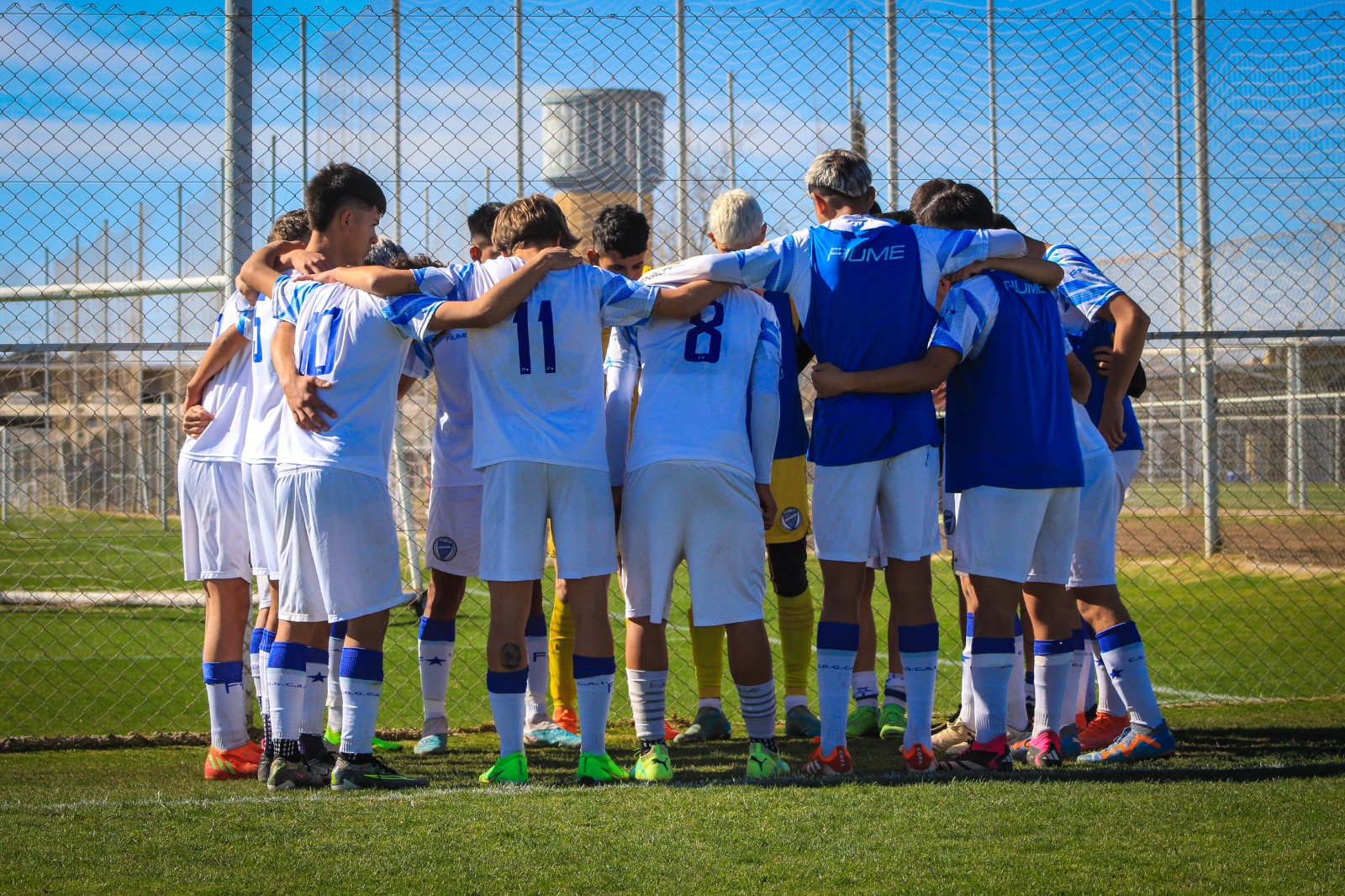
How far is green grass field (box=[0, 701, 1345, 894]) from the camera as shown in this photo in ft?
8.63

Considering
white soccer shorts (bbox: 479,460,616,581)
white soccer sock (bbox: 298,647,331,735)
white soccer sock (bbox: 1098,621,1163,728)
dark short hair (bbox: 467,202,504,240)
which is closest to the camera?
white soccer shorts (bbox: 479,460,616,581)

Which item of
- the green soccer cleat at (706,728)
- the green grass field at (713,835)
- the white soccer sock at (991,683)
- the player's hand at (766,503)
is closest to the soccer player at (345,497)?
the green grass field at (713,835)

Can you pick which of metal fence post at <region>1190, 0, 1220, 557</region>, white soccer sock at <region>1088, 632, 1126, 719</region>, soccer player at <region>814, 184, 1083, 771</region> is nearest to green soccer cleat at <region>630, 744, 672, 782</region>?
soccer player at <region>814, 184, 1083, 771</region>

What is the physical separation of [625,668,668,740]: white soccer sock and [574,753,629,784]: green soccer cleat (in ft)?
0.54

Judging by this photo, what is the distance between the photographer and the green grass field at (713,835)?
2.63m

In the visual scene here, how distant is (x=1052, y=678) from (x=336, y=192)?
3161mm

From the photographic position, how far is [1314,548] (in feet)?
46.4

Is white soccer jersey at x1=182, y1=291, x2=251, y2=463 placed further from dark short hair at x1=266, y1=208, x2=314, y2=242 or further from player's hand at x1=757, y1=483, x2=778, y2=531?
player's hand at x1=757, y1=483, x2=778, y2=531

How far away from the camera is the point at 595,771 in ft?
12.4

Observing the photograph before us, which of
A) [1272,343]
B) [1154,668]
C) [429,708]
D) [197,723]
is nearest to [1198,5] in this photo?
[1272,343]

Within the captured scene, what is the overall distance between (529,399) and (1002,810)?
6.44 ft

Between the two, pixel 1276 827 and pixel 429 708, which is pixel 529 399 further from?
pixel 1276 827

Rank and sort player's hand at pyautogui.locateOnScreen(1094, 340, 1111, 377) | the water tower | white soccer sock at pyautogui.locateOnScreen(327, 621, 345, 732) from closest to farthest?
player's hand at pyautogui.locateOnScreen(1094, 340, 1111, 377)
white soccer sock at pyautogui.locateOnScreen(327, 621, 345, 732)
the water tower

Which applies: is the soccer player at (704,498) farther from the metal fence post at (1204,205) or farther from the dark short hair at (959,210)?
the metal fence post at (1204,205)
